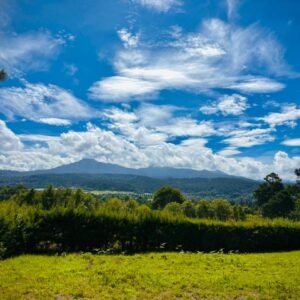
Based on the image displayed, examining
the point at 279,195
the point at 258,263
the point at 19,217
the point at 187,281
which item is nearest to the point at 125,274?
the point at 187,281

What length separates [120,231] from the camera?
25.3m

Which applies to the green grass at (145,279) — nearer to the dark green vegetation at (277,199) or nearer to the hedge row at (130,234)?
the hedge row at (130,234)

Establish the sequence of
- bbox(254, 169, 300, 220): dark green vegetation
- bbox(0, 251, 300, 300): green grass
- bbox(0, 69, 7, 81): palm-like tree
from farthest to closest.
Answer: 1. bbox(254, 169, 300, 220): dark green vegetation
2. bbox(0, 69, 7, 81): palm-like tree
3. bbox(0, 251, 300, 300): green grass

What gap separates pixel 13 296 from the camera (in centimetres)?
1096

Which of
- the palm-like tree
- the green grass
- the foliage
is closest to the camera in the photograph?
the green grass

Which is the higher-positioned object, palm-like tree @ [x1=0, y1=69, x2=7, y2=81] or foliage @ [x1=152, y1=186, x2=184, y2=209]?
palm-like tree @ [x1=0, y1=69, x2=7, y2=81]

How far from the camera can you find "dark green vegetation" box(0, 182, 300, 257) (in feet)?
71.6

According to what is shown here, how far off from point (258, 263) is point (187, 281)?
23.2ft

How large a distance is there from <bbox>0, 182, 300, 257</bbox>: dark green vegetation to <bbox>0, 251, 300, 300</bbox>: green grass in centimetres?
350

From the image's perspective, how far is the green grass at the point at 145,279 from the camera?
11.6 metres

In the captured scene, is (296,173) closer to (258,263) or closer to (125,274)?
(258,263)

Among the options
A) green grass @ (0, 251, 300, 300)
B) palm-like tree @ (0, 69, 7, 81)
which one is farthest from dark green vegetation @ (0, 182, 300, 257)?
palm-like tree @ (0, 69, 7, 81)

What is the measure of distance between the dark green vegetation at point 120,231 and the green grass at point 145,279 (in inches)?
138

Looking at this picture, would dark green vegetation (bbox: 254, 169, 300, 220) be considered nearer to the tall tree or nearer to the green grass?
the tall tree
